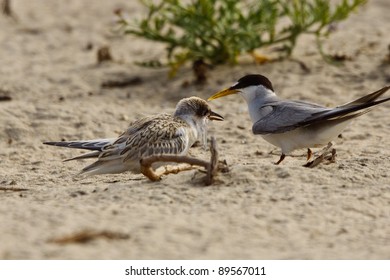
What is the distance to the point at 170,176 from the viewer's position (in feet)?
17.4

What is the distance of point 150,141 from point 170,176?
47cm

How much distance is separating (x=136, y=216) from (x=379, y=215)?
1.30 m

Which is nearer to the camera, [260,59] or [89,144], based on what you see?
[89,144]

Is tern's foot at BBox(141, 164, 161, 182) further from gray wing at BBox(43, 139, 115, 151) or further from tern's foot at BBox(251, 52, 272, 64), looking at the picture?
tern's foot at BBox(251, 52, 272, 64)

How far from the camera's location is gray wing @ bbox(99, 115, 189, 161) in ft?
18.5

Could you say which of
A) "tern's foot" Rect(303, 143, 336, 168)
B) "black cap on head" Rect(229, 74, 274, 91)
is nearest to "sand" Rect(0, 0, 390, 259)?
"tern's foot" Rect(303, 143, 336, 168)

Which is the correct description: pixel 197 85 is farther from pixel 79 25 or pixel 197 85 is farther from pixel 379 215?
pixel 379 215

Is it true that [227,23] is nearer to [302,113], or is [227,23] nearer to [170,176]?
[302,113]

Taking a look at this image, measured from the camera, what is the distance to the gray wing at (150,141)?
18.5 feet

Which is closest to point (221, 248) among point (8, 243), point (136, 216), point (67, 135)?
point (136, 216)

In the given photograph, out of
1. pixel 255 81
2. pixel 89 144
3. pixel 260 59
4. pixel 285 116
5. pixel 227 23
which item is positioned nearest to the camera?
pixel 285 116

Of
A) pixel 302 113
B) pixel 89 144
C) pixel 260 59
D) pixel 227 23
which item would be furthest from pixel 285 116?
pixel 260 59

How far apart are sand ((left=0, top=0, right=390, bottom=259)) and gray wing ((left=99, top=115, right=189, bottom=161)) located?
0.70ft

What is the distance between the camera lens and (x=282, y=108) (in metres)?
5.87
